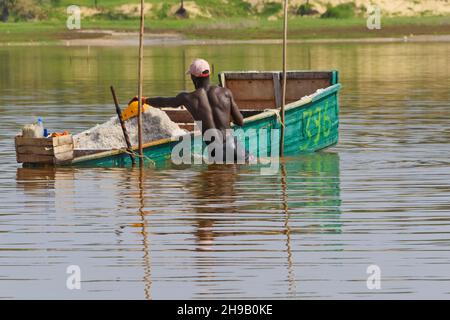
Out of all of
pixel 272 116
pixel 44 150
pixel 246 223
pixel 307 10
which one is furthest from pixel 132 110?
pixel 307 10

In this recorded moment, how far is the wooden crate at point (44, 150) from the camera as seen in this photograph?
69.1 ft

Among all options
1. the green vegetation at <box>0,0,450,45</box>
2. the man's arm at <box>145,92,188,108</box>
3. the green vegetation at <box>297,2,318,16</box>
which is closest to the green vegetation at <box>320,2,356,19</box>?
the green vegetation at <box>0,0,450,45</box>

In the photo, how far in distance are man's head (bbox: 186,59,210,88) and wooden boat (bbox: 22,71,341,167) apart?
0.79m

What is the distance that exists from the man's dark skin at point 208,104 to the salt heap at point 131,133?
2.77ft

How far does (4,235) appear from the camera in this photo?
1603cm

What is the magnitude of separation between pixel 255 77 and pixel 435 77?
21684mm

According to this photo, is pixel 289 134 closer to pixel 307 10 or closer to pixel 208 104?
pixel 208 104

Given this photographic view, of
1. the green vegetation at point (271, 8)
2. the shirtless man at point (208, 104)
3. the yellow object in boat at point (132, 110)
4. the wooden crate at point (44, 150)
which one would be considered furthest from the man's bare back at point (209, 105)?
the green vegetation at point (271, 8)

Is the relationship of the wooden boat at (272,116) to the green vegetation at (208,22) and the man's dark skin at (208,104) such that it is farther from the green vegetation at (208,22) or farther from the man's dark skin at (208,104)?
the green vegetation at (208,22)

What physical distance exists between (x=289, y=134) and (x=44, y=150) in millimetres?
4146

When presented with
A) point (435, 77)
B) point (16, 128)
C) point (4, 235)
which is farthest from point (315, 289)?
point (435, 77)

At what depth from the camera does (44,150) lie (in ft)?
69.6

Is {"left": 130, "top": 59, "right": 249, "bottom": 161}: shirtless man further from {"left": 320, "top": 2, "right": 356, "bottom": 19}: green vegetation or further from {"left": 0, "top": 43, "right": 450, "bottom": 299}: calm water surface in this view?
{"left": 320, "top": 2, "right": 356, "bottom": 19}: green vegetation

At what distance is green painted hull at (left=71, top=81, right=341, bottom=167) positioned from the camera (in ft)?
69.8
